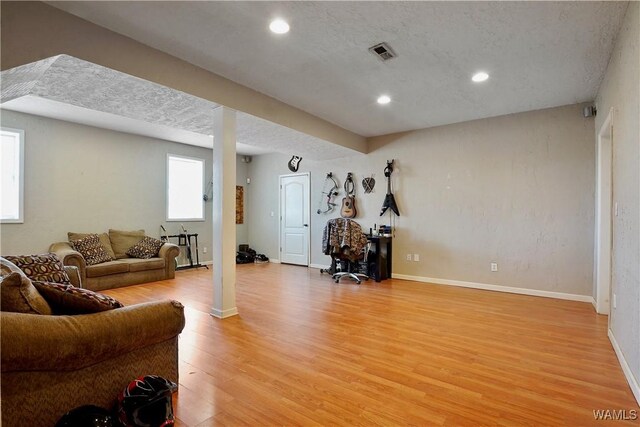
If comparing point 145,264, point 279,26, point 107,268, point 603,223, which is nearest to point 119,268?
point 107,268

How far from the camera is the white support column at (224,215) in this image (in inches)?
140

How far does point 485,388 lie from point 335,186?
5.06m

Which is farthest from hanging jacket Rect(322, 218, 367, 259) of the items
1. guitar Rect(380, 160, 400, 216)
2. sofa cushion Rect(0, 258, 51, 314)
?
sofa cushion Rect(0, 258, 51, 314)

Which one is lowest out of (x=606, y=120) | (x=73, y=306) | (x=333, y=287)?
(x=333, y=287)

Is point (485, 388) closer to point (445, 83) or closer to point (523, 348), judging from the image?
point (523, 348)

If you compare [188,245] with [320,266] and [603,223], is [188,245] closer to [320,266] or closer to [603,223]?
[320,266]

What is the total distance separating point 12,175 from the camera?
4754 millimetres

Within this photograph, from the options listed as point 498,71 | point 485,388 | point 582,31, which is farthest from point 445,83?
point 485,388

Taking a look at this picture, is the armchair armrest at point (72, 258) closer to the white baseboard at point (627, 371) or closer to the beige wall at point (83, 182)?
the beige wall at point (83, 182)

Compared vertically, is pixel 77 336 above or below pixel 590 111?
below

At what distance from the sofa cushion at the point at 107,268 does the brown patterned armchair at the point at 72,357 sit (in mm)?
3659

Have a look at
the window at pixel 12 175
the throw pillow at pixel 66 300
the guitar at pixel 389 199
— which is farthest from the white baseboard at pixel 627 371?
the window at pixel 12 175

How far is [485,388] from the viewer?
6.75ft

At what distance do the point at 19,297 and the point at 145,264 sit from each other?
13.6ft
